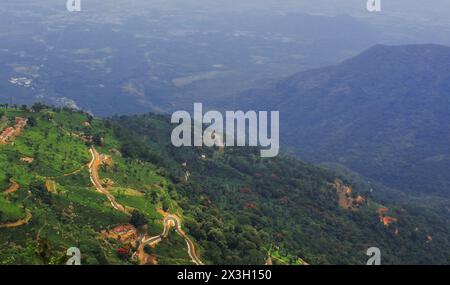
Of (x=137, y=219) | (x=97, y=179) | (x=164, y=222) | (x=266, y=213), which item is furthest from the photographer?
(x=266, y=213)

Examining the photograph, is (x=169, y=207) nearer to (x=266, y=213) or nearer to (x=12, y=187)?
(x=12, y=187)

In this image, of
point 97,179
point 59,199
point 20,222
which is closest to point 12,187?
point 59,199

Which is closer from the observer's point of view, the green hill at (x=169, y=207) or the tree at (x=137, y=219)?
the green hill at (x=169, y=207)

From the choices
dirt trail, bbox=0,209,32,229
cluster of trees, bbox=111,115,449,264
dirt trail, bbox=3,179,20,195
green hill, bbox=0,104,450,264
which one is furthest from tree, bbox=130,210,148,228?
dirt trail, bbox=3,179,20,195

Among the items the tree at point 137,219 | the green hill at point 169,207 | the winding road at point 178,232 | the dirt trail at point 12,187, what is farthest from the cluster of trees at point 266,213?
the dirt trail at point 12,187

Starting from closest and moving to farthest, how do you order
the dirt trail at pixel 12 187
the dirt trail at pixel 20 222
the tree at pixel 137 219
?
the dirt trail at pixel 20 222, the dirt trail at pixel 12 187, the tree at pixel 137 219

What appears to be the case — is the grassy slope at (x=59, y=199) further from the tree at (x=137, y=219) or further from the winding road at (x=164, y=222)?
the tree at (x=137, y=219)

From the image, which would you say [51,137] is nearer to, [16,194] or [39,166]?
[39,166]

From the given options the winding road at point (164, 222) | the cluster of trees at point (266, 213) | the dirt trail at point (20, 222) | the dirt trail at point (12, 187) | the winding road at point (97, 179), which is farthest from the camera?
the cluster of trees at point (266, 213)
